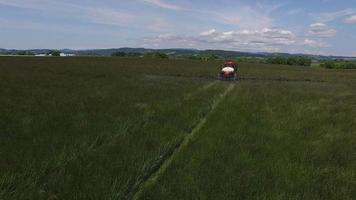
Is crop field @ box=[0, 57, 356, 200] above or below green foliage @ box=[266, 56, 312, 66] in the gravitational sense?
above

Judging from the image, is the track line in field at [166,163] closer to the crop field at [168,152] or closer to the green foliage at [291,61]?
the crop field at [168,152]

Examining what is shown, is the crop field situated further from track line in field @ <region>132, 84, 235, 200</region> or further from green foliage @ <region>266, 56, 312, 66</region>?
green foliage @ <region>266, 56, 312, 66</region>

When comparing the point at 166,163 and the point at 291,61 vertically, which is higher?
the point at 166,163

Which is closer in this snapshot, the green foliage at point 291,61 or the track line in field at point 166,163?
the track line in field at point 166,163

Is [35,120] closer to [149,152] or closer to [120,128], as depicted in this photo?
[120,128]

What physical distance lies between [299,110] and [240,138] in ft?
22.1

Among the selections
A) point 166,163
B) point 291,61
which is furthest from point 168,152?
point 291,61

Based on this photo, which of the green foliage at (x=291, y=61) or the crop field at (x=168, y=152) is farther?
the green foliage at (x=291, y=61)

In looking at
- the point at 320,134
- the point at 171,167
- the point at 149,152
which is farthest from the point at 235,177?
the point at 320,134

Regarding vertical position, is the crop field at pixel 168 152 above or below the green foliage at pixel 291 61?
above

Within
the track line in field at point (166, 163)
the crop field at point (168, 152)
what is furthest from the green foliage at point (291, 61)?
the track line in field at point (166, 163)

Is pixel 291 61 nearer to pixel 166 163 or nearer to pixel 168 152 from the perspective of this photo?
pixel 168 152

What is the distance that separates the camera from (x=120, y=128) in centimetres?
984

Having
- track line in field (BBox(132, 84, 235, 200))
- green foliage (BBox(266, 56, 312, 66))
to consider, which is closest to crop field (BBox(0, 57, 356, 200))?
track line in field (BBox(132, 84, 235, 200))
